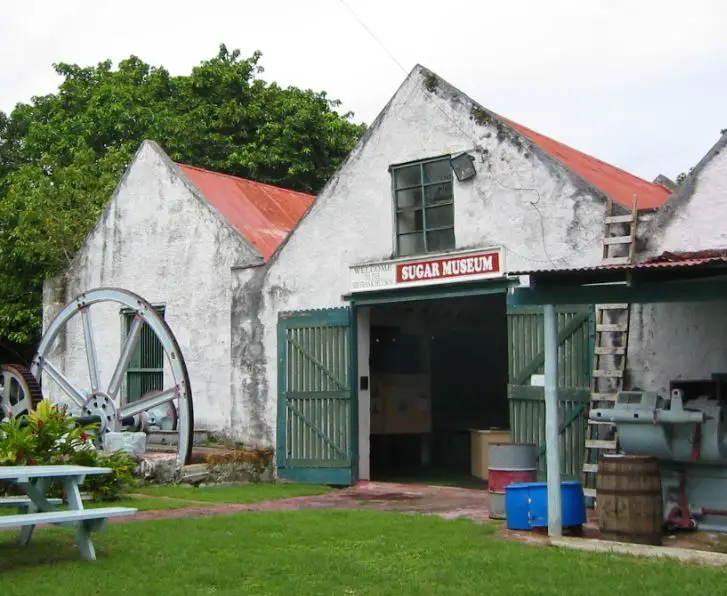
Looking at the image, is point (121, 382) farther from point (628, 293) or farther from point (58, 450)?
point (628, 293)

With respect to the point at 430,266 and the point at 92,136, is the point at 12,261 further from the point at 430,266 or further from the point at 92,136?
the point at 430,266

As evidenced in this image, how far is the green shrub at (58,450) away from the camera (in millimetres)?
10250

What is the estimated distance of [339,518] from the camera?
9695mm

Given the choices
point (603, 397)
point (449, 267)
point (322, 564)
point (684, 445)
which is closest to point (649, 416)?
point (684, 445)

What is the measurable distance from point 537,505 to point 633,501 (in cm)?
94

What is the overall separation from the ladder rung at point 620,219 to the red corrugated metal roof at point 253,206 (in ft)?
18.2

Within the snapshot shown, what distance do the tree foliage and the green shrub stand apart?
8504 millimetres

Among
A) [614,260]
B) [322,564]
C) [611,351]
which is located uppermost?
[614,260]

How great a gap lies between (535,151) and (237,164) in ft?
45.1

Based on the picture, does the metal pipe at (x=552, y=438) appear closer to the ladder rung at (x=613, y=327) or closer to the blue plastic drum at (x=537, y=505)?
the blue plastic drum at (x=537, y=505)

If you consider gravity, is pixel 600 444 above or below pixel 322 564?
above

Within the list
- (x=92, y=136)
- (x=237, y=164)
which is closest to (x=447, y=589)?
(x=237, y=164)

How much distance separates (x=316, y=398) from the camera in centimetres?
1343

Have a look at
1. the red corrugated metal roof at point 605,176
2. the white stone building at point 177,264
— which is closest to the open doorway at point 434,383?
Result: the white stone building at point 177,264
